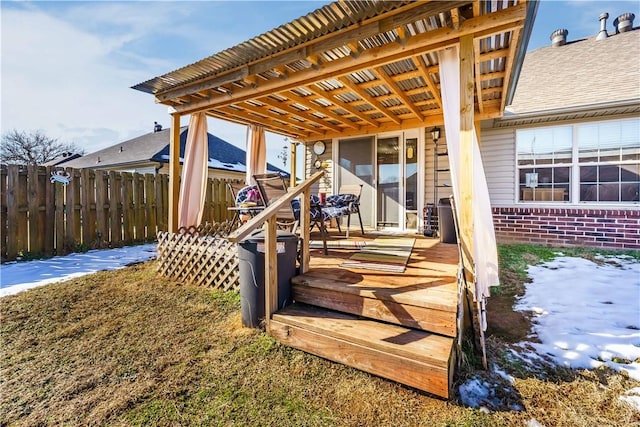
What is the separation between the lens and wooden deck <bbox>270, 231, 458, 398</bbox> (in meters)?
1.71

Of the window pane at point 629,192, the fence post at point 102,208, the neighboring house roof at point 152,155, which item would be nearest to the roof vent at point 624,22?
the window pane at point 629,192

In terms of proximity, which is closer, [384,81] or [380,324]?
[380,324]

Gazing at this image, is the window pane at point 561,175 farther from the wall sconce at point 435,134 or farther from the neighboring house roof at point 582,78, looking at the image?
the wall sconce at point 435,134

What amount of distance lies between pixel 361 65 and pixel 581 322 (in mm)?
3212

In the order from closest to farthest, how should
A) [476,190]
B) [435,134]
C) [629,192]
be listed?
[476,190], [629,192], [435,134]

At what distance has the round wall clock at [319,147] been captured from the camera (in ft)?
23.1

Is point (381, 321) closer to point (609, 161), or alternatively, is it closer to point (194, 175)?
point (194, 175)

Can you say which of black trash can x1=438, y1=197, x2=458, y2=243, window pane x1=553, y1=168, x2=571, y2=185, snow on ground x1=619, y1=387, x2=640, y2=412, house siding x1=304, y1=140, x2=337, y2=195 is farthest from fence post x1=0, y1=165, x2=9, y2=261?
window pane x1=553, y1=168, x2=571, y2=185

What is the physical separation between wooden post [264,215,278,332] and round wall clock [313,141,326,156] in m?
5.01

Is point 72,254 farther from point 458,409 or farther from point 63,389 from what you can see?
point 458,409

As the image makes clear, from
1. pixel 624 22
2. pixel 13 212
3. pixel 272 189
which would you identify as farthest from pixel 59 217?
pixel 624 22

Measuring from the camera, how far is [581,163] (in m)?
5.51

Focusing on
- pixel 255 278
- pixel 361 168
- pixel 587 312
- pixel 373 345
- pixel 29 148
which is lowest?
pixel 587 312

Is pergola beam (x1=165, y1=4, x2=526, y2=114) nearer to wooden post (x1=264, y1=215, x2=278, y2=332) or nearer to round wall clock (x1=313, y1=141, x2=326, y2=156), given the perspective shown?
wooden post (x1=264, y1=215, x2=278, y2=332)
